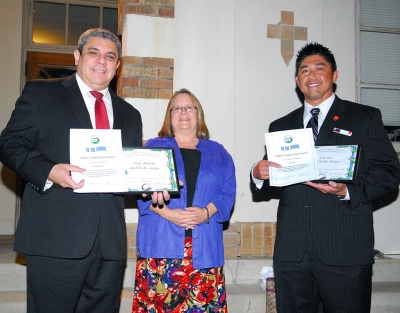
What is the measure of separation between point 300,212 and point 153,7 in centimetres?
267

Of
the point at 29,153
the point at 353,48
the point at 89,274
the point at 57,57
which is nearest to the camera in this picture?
the point at 29,153

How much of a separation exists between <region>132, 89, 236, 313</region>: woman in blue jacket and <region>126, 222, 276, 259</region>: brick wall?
1181 mm

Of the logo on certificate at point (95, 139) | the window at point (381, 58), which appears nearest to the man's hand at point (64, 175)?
the logo on certificate at point (95, 139)

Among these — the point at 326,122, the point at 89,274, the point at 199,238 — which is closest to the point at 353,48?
the point at 326,122

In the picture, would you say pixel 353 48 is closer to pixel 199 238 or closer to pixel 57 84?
pixel 199 238

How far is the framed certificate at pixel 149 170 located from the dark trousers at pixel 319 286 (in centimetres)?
103

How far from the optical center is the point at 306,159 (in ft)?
9.54

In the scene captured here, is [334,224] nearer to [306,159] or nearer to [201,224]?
[306,159]

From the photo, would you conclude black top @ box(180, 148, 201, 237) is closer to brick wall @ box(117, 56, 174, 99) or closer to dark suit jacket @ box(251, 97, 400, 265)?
dark suit jacket @ box(251, 97, 400, 265)

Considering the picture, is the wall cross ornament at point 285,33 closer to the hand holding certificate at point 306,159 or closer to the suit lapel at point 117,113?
the hand holding certificate at point 306,159

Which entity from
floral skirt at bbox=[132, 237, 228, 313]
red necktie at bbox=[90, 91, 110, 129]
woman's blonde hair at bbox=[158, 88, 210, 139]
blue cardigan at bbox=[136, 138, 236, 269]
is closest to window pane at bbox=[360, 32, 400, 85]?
woman's blonde hair at bbox=[158, 88, 210, 139]

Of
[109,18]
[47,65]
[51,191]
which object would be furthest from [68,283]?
[109,18]

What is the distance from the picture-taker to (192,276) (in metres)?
3.27

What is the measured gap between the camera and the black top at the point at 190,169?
3379 millimetres
